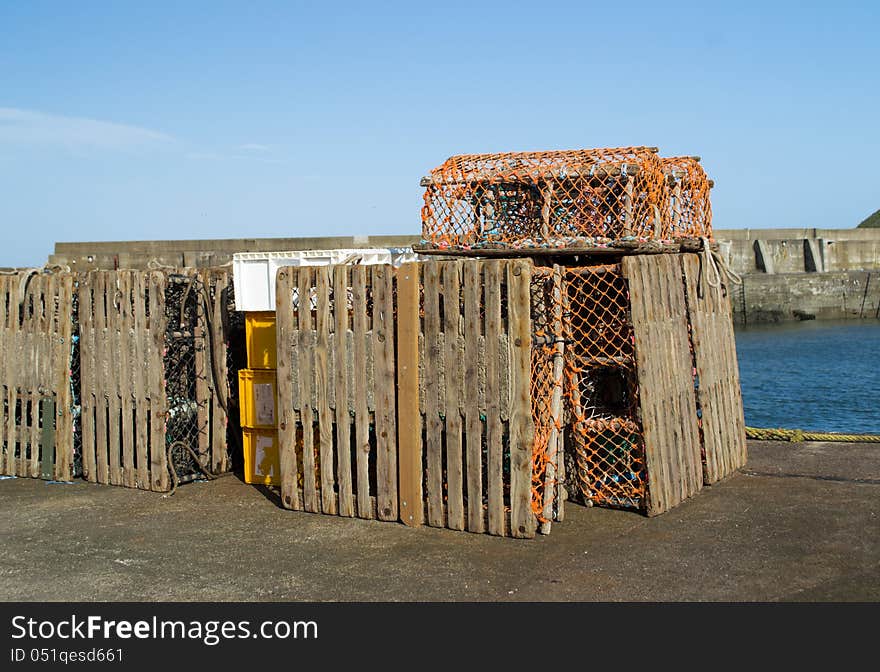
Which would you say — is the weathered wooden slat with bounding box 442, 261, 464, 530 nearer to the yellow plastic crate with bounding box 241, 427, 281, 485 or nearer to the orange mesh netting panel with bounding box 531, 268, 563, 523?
the orange mesh netting panel with bounding box 531, 268, 563, 523

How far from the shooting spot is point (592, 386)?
322 inches

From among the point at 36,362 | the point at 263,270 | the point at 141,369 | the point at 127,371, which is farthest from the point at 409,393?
the point at 36,362

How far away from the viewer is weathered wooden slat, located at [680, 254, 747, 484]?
8.33 meters

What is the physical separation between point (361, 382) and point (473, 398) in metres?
0.97

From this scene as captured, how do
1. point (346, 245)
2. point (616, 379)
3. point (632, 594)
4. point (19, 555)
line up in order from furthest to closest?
point (346, 245)
point (616, 379)
point (19, 555)
point (632, 594)

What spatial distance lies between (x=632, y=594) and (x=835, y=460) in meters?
4.25

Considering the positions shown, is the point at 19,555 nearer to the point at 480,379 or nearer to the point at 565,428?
the point at 480,379

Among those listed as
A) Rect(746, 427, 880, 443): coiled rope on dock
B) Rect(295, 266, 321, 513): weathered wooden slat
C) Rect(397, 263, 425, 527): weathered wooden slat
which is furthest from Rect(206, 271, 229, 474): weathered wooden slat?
Rect(746, 427, 880, 443): coiled rope on dock

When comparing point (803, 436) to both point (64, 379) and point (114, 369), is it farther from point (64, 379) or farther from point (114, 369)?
point (64, 379)

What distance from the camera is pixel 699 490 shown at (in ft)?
26.7

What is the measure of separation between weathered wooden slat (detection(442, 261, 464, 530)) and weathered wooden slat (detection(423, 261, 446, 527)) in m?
0.06

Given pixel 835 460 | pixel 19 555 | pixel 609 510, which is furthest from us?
pixel 835 460

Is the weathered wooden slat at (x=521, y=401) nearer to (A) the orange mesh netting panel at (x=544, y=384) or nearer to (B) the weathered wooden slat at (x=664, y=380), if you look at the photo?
(A) the orange mesh netting panel at (x=544, y=384)
